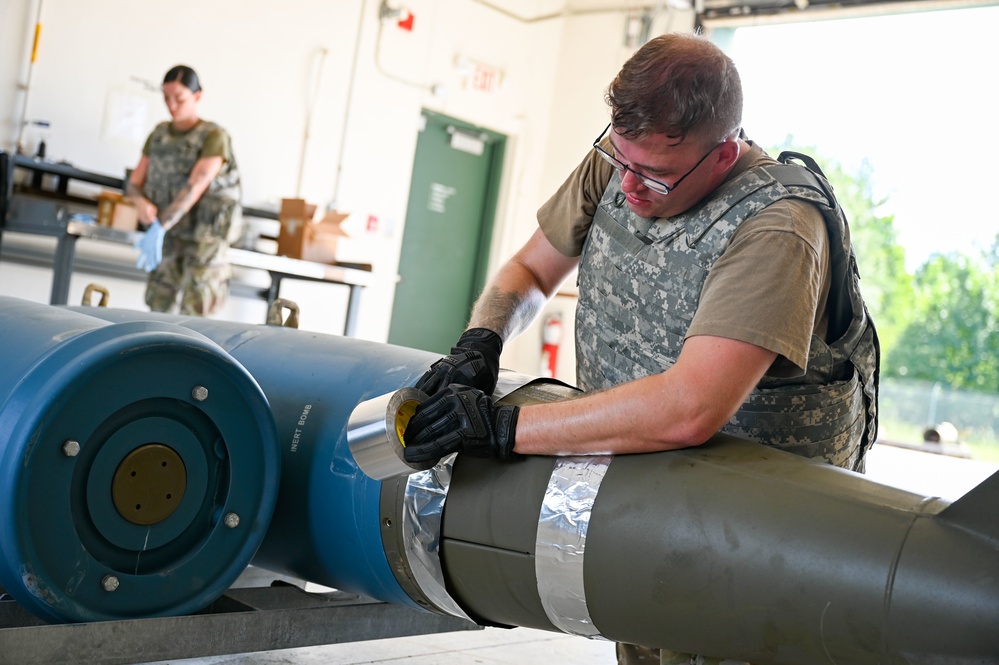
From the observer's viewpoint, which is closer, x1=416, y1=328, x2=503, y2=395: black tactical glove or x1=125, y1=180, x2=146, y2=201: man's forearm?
x1=416, y1=328, x2=503, y2=395: black tactical glove

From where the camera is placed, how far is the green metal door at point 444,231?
7164 millimetres

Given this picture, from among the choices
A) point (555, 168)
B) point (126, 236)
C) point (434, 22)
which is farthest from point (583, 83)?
point (126, 236)

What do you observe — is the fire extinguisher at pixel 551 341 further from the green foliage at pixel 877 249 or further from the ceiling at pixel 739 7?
the ceiling at pixel 739 7

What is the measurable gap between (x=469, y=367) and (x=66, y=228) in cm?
357

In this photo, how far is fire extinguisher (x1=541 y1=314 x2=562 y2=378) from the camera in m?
7.47

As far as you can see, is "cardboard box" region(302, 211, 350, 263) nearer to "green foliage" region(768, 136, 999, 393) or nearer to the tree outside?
"green foliage" region(768, 136, 999, 393)

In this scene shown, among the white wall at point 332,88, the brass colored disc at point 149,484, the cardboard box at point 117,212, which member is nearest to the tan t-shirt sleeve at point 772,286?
the brass colored disc at point 149,484

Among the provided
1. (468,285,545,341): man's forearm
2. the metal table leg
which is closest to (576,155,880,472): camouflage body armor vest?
(468,285,545,341): man's forearm

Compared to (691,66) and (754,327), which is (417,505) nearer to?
(754,327)

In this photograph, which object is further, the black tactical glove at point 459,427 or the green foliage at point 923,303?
the green foliage at point 923,303

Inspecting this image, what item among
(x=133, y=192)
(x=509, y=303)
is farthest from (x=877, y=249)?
(x=509, y=303)

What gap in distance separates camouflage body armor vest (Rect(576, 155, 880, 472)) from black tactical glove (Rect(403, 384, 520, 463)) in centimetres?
28

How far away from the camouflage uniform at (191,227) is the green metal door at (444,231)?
2556mm

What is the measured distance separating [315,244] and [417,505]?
159 inches
